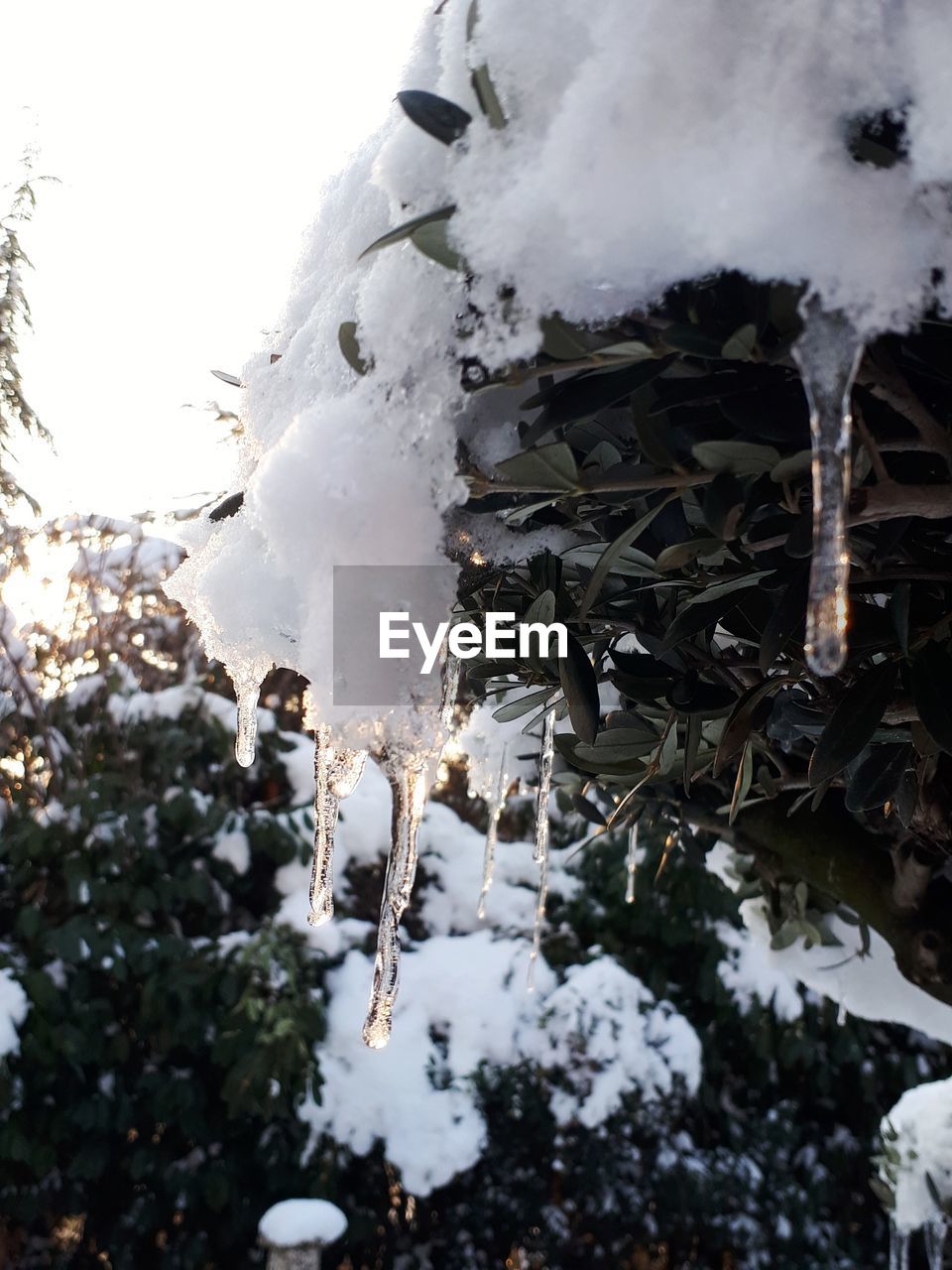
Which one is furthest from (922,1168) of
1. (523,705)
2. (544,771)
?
(523,705)

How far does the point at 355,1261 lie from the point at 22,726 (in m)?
2.11

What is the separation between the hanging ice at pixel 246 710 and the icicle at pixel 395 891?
143mm

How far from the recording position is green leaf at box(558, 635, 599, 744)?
2.26ft

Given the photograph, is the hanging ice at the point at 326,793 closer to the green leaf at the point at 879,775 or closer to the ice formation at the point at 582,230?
the ice formation at the point at 582,230

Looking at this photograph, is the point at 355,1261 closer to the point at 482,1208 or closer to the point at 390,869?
the point at 482,1208

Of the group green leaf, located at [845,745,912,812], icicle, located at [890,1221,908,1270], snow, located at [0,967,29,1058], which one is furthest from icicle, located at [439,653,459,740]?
snow, located at [0,967,29,1058]

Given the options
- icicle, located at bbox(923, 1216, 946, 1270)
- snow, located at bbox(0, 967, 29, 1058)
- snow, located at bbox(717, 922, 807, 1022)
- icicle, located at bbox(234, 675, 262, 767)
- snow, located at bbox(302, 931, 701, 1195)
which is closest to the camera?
icicle, located at bbox(234, 675, 262, 767)

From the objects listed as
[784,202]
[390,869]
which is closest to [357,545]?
[784,202]

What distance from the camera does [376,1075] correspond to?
121 inches

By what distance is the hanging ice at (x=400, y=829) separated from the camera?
659mm

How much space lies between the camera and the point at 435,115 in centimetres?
51

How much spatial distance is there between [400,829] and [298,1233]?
2202 millimetres

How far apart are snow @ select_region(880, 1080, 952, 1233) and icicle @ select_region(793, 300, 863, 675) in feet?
7.27

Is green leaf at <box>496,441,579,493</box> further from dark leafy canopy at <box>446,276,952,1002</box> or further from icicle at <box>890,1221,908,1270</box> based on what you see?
icicle at <box>890,1221,908,1270</box>
